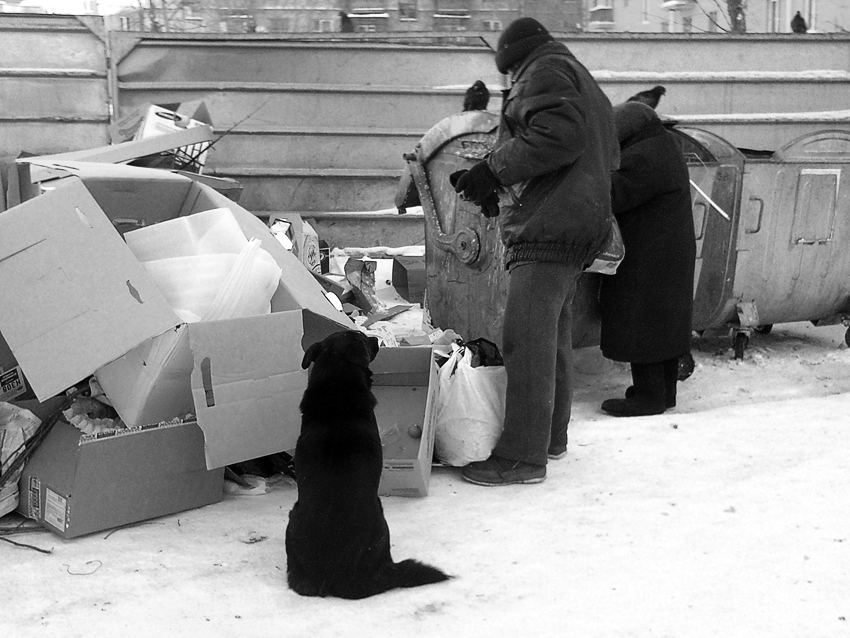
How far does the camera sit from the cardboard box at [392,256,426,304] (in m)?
5.71

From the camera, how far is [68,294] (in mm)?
2461

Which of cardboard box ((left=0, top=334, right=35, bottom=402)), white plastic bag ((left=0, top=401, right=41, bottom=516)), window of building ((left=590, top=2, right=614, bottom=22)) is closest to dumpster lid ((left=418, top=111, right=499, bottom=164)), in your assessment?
cardboard box ((left=0, top=334, right=35, bottom=402))

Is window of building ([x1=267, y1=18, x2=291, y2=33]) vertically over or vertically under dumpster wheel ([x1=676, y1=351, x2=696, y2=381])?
over

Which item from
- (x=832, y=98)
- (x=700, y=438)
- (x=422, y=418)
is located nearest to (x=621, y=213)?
(x=700, y=438)

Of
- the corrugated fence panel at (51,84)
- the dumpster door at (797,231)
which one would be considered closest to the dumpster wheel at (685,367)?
the dumpster door at (797,231)

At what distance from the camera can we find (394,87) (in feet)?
23.8

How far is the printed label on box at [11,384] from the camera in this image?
9.10 feet

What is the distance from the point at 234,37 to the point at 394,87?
1376 mm

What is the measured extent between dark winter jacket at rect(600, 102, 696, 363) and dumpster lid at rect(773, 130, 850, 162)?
133 cm

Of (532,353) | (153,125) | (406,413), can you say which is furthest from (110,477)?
(153,125)

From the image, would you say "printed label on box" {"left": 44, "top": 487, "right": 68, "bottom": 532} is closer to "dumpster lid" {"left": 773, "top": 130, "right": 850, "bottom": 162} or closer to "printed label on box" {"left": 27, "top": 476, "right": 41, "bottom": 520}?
"printed label on box" {"left": 27, "top": 476, "right": 41, "bottom": 520}

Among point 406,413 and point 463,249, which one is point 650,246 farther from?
point 406,413

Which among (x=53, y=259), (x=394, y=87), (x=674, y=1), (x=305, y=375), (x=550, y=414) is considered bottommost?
(x=550, y=414)

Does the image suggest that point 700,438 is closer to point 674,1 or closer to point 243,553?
point 243,553
